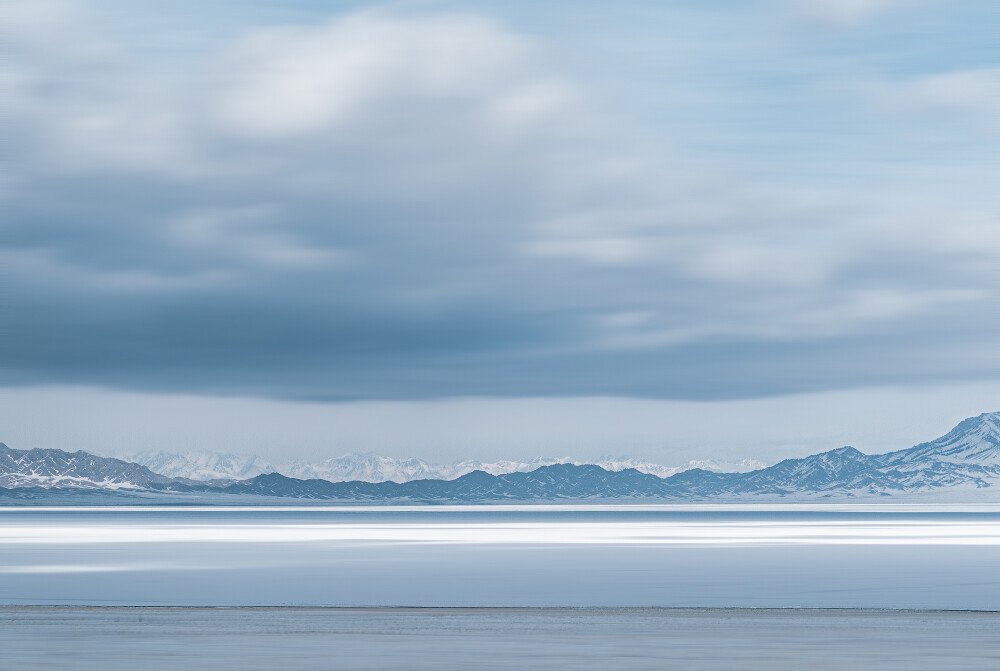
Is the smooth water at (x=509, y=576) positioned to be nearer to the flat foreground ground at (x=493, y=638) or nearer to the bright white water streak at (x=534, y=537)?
the flat foreground ground at (x=493, y=638)

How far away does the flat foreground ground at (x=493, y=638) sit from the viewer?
3053 cm

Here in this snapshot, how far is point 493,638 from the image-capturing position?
118ft

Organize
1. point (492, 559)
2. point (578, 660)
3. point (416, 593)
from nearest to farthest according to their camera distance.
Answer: point (578, 660) → point (416, 593) → point (492, 559)

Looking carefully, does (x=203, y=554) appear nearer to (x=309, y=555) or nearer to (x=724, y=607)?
(x=309, y=555)

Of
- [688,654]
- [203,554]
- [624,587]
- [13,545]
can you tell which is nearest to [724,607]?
[624,587]

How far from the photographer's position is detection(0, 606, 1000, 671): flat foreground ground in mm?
30531

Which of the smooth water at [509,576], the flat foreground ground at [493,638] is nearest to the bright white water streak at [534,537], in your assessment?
the smooth water at [509,576]

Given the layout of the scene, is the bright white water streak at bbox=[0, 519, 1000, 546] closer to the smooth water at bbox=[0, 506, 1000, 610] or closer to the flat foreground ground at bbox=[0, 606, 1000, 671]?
the smooth water at bbox=[0, 506, 1000, 610]

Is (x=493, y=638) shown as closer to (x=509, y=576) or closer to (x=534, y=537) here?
(x=509, y=576)

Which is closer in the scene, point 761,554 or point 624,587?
point 624,587

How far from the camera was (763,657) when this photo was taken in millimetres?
31531

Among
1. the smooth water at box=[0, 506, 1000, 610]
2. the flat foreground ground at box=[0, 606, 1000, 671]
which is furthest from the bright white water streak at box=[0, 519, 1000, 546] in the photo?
the flat foreground ground at box=[0, 606, 1000, 671]

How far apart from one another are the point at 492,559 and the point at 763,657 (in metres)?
51.9

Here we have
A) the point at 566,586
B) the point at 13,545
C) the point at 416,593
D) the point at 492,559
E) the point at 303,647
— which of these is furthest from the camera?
the point at 13,545
